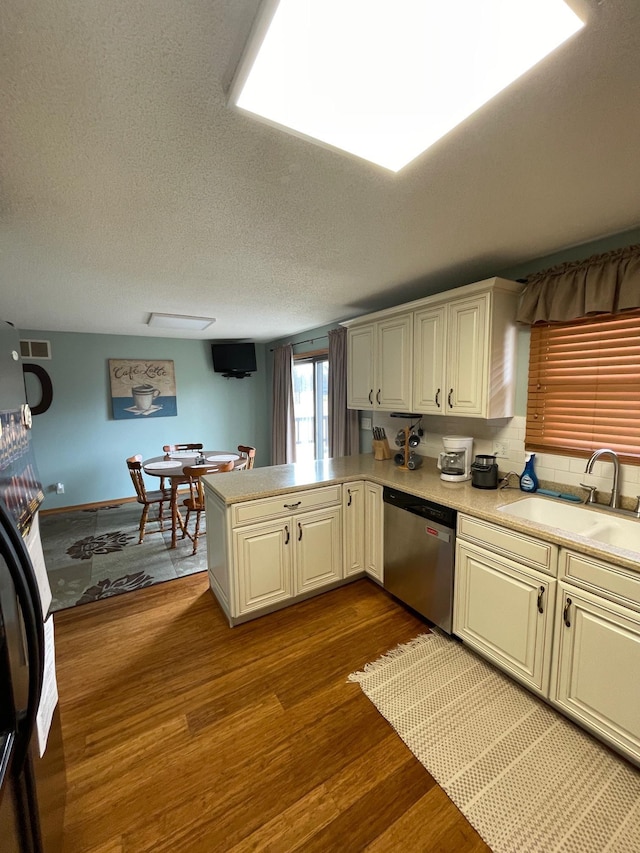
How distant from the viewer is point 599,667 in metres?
1.50

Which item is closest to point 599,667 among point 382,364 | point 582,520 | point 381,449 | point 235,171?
point 582,520

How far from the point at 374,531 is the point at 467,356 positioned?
1438mm

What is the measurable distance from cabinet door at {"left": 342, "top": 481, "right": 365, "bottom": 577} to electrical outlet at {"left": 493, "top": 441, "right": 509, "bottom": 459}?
0.99 meters

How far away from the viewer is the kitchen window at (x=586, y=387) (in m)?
1.90

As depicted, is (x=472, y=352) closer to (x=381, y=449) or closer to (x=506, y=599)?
(x=381, y=449)

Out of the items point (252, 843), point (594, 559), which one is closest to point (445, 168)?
point (594, 559)

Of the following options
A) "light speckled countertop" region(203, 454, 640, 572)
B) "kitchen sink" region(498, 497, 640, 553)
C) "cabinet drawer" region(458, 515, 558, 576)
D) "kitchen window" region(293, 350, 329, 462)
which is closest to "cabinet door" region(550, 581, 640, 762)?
"cabinet drawer" region(458, 515, 558, 576)

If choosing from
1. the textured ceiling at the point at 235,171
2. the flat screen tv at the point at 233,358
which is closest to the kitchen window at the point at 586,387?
the textured ceiling at the point at 235,171

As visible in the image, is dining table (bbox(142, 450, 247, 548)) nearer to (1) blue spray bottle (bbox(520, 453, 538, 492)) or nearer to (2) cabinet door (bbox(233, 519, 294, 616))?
(2) cabinet door (bbox(233, 519, 294, 616))

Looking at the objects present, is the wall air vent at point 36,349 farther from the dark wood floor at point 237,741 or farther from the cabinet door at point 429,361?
the cabinet door at point 429,361

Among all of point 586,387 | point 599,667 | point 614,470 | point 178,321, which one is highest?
point 178,321

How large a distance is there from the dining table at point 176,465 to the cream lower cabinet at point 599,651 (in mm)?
2862

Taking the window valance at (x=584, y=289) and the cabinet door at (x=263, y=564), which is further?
the cabinet door at (x=263, y=564)

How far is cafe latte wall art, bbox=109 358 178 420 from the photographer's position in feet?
16.3
